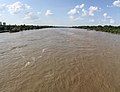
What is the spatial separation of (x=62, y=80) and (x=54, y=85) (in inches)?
58.0

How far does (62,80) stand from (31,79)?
2704mm

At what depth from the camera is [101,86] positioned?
50.8 ft

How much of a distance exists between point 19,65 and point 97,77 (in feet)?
28.5

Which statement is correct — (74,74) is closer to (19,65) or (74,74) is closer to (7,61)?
(19,65)

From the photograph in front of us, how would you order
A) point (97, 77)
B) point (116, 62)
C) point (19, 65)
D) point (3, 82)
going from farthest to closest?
point (116, 62) < point (19, 65) < point (97, 77) < point (3, 82)

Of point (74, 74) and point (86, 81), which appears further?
point (74, 74)

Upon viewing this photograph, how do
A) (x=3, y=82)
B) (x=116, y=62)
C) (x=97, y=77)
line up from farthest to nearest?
(x=116, y=62)
(x=97, y=77)
(x=3, y=82)

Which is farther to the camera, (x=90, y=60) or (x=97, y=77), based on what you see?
(x=90, y=60)

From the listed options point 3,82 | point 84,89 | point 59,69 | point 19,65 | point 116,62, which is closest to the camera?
point 84,89

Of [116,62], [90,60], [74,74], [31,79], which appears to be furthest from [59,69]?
[116,62]

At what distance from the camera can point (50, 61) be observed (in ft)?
76.9

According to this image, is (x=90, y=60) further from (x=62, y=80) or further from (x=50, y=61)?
(x=62, y=80)

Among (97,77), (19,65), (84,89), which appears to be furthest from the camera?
(19,65)

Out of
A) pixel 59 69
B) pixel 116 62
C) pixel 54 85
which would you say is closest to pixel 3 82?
pixel 54 85
